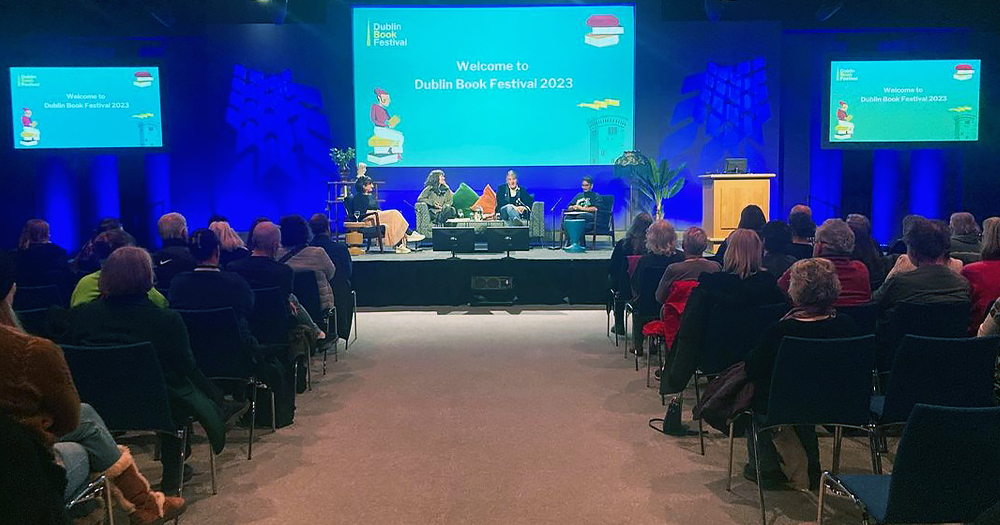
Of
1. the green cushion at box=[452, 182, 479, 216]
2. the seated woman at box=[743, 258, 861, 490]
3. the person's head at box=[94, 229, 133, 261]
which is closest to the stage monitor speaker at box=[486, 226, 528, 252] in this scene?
the green cushion at box=[452, 182, 479, 216]

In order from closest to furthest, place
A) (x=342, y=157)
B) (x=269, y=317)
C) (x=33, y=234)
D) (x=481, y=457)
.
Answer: (x=481, y=457) < (x=269, y=317) < (x=33, y=234) < (x=342, y=157)

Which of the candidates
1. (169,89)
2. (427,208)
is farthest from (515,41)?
(169,89)

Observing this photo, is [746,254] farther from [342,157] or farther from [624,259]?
[342,157]

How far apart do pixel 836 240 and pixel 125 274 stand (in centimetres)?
346

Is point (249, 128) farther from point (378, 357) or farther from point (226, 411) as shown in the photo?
point (226, 411)

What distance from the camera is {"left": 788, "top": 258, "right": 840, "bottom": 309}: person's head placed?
10.8 ft

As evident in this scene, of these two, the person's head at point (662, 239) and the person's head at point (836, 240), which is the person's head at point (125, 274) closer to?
the person's head at point (836, 240)

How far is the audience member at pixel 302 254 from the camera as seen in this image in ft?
20.0

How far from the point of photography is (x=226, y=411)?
380cm

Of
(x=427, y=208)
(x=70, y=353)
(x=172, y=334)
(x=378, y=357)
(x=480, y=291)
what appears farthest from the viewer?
(x=427, y=208)

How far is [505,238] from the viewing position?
31.8 feet

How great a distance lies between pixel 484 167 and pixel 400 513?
367 inches

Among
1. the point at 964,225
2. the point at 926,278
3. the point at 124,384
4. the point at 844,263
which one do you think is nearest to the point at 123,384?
the point at 124,384

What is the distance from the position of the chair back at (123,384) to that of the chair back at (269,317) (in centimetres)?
153
